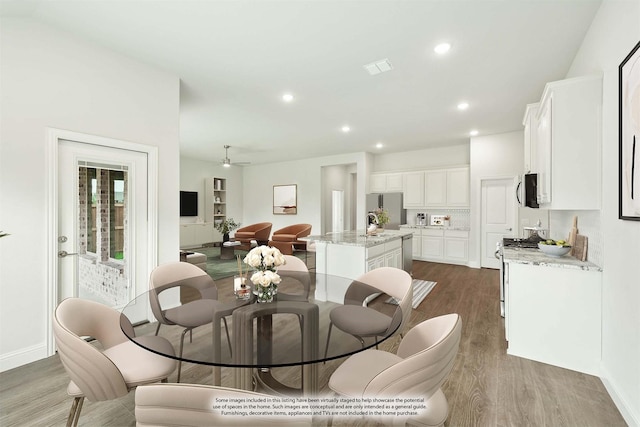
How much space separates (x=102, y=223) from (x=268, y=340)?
2380 millimetres

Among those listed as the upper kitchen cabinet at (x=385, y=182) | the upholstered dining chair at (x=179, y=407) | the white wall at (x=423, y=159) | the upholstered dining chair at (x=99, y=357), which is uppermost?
the white wall at (x=423, y=159)

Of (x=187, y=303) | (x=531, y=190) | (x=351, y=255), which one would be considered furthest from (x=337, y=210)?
(x=187, y=303)

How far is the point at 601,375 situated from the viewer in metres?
2.15

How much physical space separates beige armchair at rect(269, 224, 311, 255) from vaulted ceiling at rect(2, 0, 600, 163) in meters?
3.34

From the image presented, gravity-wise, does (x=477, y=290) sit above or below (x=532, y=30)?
below

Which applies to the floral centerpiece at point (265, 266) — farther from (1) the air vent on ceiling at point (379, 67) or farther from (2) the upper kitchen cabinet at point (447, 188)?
(2) the upper kitchen cabinet at point (447, 188)

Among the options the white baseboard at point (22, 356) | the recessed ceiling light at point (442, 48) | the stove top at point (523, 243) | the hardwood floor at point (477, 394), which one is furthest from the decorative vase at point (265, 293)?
the stove top at point (523, 243)

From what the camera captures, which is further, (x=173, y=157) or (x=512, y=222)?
(x=512, y=222)

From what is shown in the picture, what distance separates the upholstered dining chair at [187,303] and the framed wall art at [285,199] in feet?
21.5

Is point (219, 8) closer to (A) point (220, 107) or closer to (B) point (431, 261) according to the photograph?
(A) point (220, 107)

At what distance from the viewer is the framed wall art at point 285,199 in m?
9.08

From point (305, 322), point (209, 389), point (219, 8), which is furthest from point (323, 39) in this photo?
point (209, 389)

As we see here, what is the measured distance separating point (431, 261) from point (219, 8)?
20.8ft

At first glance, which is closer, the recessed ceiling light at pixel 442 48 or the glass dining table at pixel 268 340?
the glass dining table at pixel 268 340
